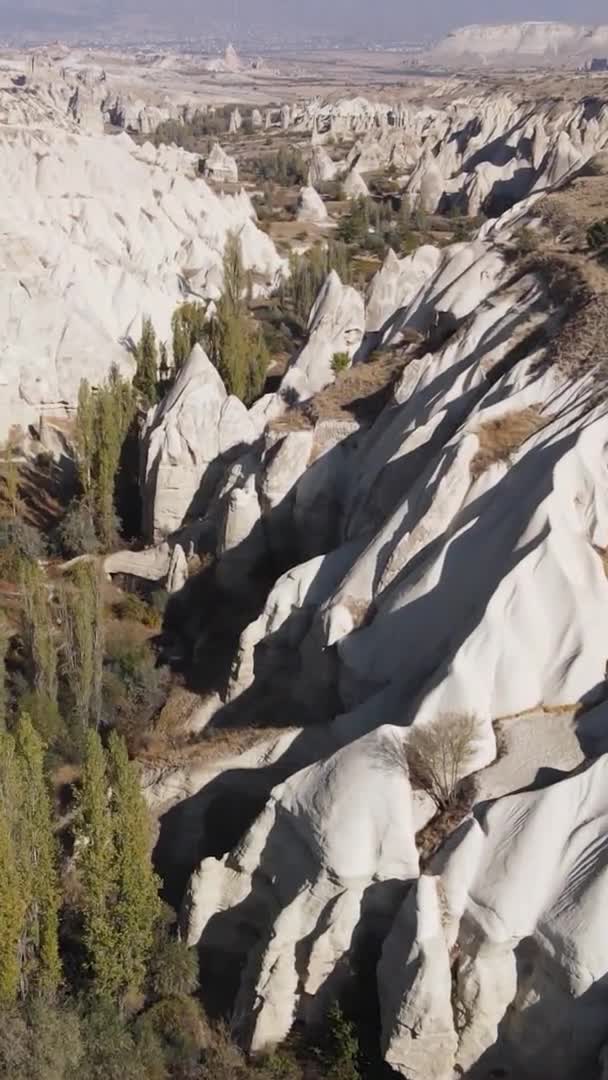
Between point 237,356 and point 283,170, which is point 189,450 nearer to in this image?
point 237,356

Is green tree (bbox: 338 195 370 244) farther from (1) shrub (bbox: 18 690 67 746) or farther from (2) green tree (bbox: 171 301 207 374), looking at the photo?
(1) shrub (bbox: 18 690 67 746)

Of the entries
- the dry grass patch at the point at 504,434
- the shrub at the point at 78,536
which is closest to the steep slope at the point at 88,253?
the shrub at the point at 78,536

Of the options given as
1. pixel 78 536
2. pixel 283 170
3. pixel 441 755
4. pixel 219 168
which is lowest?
pixel 78 536

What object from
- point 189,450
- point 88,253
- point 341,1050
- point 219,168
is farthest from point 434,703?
point 219,168

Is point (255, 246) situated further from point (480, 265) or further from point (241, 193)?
point (480, 265)

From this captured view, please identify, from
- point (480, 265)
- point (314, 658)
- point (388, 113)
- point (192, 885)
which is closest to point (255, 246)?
point (480, 265)

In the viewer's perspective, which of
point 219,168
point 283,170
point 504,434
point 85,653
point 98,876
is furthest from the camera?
point 283,170

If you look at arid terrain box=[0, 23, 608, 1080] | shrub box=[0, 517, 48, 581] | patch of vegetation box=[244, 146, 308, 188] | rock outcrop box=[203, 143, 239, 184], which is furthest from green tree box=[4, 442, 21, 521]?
patch of vegetation box=[244, 146, 308, 188]
